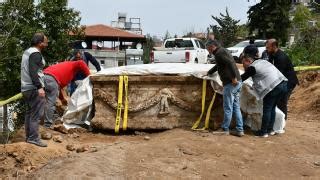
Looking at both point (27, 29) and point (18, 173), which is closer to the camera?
point (18, 173)

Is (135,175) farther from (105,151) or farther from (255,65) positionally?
(255,65)

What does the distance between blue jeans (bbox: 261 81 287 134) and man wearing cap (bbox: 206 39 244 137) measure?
388 millimetres

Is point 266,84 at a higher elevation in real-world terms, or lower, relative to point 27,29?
lower

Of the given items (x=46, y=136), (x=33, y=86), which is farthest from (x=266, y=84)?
(x=33, y=86)

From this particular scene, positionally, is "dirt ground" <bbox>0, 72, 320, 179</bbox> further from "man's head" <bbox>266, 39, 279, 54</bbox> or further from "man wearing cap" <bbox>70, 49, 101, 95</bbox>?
"man wearing cap" <bbox>70, 49, 101, 95</bbox>

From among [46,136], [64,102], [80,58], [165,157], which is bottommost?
[165,157]

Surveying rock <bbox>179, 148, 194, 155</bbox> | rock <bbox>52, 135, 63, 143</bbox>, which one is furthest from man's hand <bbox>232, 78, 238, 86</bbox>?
rock <bbox>52, 135, 63, 143</bbox>

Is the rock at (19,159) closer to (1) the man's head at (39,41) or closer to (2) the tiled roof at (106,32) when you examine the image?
(1) the man's head at (39,41)

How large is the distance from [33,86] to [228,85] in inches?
117

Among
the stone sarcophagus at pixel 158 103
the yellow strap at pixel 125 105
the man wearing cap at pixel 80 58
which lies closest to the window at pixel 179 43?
the man wearing cap at pixel 80 58

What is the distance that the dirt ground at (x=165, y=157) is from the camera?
6793mm

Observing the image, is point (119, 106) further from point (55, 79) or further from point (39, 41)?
point (39, 41)

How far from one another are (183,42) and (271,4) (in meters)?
15.1

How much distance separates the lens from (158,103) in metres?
8.96
